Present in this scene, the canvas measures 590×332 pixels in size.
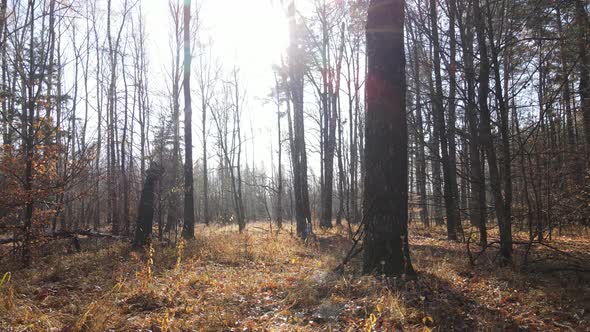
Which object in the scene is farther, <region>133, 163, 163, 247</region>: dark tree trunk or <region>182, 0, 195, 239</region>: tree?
<region>182, 0, 195, 239</region>: tree

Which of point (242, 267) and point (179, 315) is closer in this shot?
point (179, 315)

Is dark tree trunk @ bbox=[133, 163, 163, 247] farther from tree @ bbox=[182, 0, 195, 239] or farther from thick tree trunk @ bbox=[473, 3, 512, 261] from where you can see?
thick tree trunk @ bbox=[473, 3, 512, 261]

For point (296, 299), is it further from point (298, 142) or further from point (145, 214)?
point (298, 142)

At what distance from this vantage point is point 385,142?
4777 millimetres

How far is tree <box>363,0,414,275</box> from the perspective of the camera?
4695 millimetres

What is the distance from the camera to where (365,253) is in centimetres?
486

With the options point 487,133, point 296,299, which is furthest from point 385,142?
point 296,299

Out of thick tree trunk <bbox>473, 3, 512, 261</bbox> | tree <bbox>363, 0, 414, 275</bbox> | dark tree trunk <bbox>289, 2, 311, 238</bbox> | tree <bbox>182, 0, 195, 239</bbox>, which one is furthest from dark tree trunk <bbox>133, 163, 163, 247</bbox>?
thick tree trunk <bbox>473, 3, 512, 261</bbox>

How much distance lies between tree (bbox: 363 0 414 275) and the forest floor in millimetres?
581

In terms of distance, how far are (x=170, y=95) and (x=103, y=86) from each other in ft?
17.6

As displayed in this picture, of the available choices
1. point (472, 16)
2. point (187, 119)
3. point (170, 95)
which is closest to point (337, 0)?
point (472, 16)

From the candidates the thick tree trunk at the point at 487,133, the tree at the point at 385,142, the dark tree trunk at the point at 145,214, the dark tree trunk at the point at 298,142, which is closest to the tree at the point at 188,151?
the dark tree trunk at the point at 145,214

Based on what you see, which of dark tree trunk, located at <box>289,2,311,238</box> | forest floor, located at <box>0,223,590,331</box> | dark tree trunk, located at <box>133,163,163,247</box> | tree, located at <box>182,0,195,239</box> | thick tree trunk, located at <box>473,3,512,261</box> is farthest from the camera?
dark tree trunk, located at <box>289,2,311,238</box>

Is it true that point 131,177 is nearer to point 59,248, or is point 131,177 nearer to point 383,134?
point 59,248
